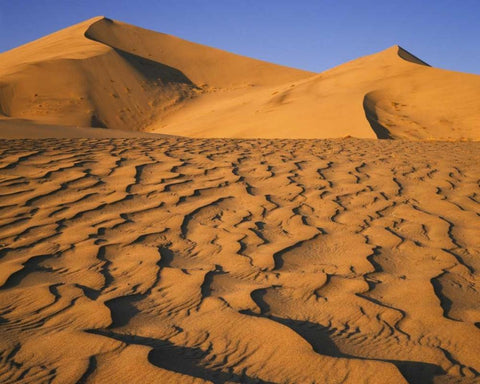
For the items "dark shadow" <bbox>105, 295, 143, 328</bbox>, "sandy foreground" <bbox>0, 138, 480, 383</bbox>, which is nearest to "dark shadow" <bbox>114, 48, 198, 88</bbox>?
"sandy foreground" <bbox>0, 138, 480, 383</bbox>

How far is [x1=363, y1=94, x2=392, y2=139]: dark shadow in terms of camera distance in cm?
1245

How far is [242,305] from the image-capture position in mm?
1947

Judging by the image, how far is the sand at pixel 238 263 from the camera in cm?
158

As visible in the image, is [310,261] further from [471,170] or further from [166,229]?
[471,170]

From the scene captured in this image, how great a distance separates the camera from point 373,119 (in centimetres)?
1368

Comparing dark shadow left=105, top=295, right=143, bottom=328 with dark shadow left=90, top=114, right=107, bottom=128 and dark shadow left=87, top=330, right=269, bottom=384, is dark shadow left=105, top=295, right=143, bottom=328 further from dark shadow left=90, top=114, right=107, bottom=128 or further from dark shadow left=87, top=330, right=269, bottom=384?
dark shadow left=90, top=114, right=107, bottom=128

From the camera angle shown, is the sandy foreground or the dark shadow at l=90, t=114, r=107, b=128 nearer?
the sandy foreground

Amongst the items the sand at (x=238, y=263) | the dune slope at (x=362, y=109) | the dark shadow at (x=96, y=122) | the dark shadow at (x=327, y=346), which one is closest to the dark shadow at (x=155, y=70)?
the dune slope at (x=362, y=109)

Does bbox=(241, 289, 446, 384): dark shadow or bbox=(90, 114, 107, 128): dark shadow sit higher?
bbox=(90, 114, 107, 128): dark shadow

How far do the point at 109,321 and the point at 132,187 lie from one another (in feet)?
7.34

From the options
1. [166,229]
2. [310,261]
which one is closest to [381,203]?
[310,261]

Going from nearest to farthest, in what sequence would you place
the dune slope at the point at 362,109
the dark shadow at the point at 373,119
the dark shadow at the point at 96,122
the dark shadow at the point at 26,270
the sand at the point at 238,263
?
the sand at the point at 238,263 → the dark shadow at the point at 26,270 → the dark shadow at the point at 373,119 → the dune slope at the point at 362,109 → the dark shadow at the point at 96,122

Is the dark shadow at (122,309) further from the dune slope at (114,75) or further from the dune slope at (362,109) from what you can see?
the dune slope at (114,75)

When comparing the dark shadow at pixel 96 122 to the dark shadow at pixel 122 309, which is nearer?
the dark shadow at pixel 122 309
